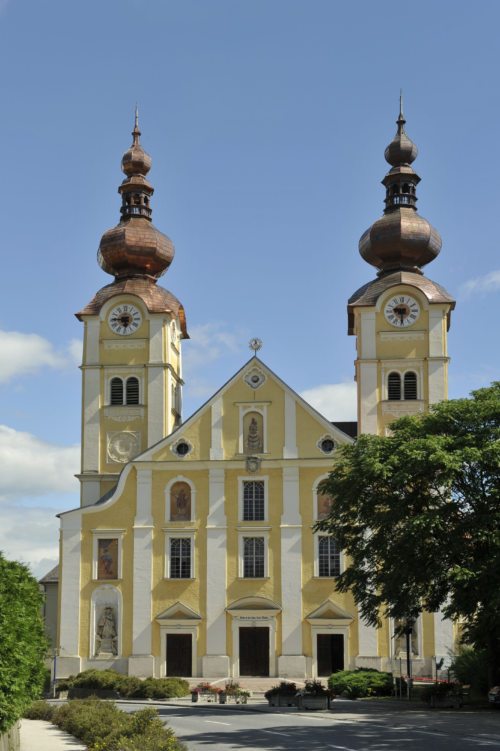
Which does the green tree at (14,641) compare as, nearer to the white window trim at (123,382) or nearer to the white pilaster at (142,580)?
the white pilaster at (142,580)

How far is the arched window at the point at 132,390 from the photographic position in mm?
59531

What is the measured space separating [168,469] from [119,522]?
336cm

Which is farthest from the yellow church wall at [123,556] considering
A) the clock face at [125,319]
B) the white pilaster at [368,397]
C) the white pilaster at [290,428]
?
the white pilaster at [368,397]

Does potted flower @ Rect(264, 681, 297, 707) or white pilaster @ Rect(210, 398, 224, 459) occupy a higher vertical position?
white pilaster @ Rect(210, 398, 224, 459)

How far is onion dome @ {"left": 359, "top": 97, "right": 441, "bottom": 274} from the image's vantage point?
59.7 metres

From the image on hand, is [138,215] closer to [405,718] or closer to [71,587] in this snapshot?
[71,587]

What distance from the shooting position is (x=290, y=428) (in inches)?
2169

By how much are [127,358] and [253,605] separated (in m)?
14.7

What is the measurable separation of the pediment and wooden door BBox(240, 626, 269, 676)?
3.01 feet

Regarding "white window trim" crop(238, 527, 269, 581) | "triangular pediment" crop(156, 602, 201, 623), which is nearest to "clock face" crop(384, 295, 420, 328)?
"white window trim" crop(238, 527, 269, 581)

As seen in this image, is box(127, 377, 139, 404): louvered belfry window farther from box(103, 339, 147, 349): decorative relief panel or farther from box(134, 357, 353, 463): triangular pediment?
box(134, 357, 353, 463): triangular pediment

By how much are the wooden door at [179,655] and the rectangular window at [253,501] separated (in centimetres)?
612

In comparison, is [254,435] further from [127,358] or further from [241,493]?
[127,358]

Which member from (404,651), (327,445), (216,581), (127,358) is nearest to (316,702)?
(404,651)
